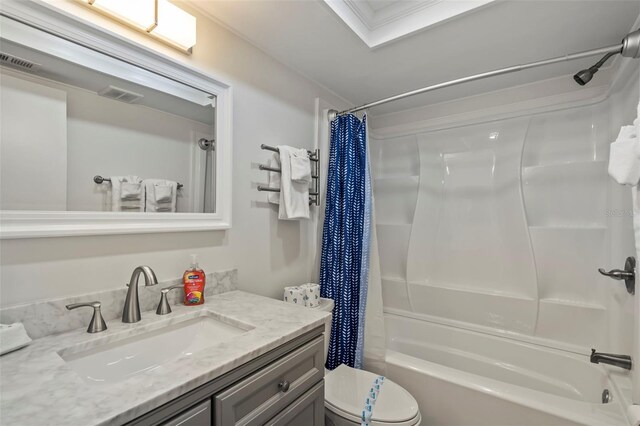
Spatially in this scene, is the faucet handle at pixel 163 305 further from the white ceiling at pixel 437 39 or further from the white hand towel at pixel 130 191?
the white ceiling at pixel 437 39

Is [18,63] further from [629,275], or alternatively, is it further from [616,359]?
[616,359]

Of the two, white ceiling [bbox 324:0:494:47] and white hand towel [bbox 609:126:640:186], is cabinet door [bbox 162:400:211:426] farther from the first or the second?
white ceiling [bbox 324:0:494:47]

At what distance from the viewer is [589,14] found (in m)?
1.34

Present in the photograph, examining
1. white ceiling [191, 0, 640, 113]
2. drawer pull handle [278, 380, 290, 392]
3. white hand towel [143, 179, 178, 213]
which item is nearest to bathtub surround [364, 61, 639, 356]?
white ceiling [191, 0, 640, 113]

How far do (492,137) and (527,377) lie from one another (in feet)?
5.62

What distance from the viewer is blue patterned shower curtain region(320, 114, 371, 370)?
71.9 inches

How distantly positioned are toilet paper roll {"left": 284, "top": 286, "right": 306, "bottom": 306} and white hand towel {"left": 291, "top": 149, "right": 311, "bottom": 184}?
657mm

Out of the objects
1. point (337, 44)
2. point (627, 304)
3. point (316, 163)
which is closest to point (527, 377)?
point (627, 304)

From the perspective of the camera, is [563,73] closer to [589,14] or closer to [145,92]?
[589,14]

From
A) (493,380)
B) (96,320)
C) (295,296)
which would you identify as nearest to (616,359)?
(493,380)

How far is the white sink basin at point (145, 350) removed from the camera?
2.74 ft

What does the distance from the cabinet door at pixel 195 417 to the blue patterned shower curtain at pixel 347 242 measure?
120cm

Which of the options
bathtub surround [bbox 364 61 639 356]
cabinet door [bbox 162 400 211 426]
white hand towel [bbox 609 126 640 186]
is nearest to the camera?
cabinet door [bbox 162 400 211 426]

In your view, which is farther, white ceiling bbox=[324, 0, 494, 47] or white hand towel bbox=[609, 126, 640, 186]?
white ceiling bbox=[324, 0, 494, 47]
